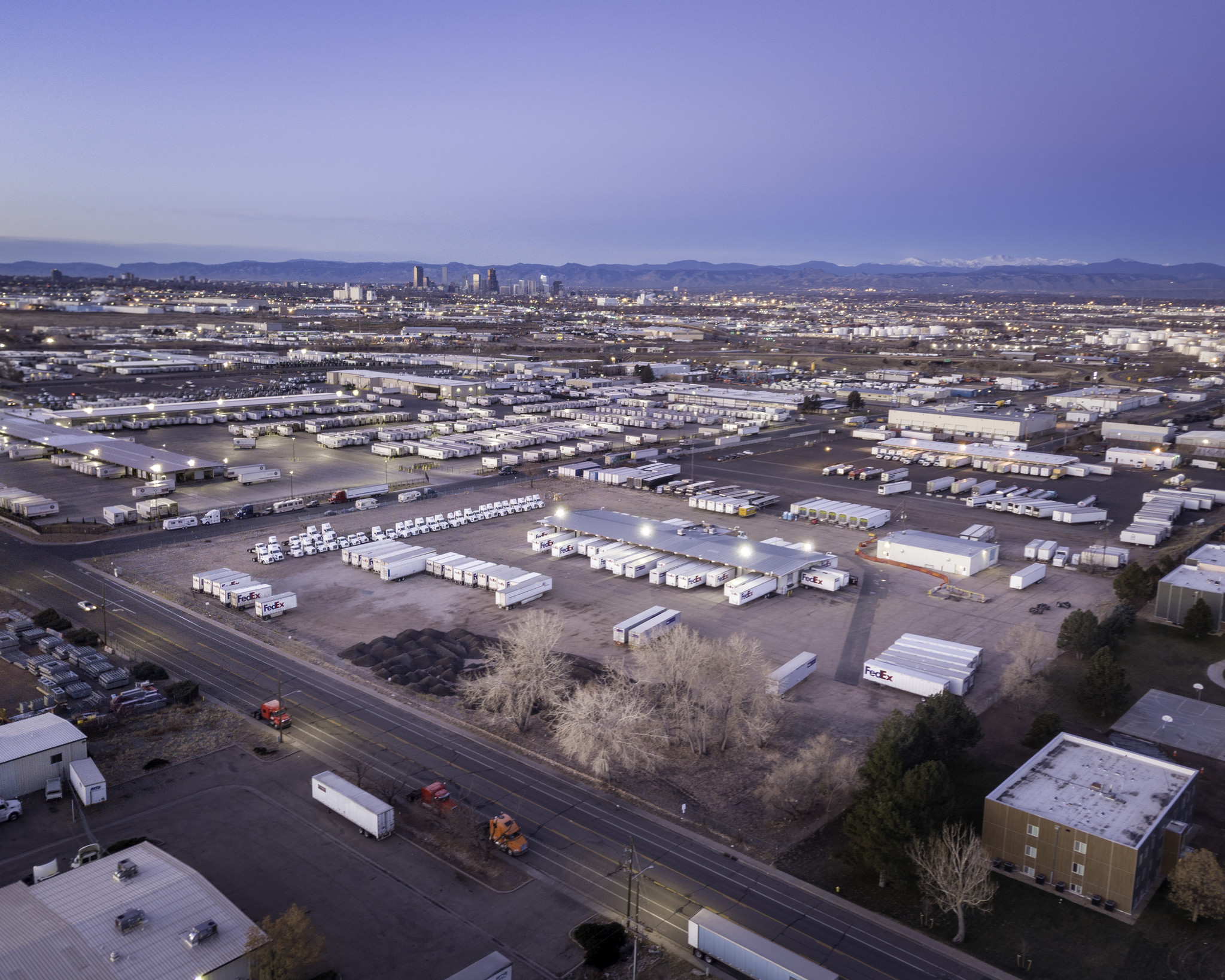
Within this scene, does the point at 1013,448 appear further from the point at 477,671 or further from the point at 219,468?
the point at 219,468

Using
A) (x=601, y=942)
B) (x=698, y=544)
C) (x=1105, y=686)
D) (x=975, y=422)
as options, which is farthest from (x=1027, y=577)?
(x=975, y=422)

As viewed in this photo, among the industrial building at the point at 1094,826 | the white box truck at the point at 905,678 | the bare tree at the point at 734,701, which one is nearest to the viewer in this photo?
the industrial building at the point at 1094,826

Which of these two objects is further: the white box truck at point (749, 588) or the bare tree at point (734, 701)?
the white box truck at point (749, 588)

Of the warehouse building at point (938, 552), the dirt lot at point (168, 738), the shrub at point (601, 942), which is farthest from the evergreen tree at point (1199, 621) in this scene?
the dirt lot at point (168, 738)

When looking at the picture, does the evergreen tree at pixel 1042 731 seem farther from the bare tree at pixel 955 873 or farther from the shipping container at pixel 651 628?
the shipping container at pixel 651 628

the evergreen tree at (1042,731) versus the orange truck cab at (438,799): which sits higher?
the evergreen tree at (1042,731)

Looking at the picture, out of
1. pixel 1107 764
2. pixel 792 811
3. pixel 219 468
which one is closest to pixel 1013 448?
pixel 1107 764

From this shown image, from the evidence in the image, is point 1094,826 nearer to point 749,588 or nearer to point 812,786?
point 812,786

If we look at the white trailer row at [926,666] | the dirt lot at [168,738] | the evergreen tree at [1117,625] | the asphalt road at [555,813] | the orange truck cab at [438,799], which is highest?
the evergreen tree at [1117,625]
